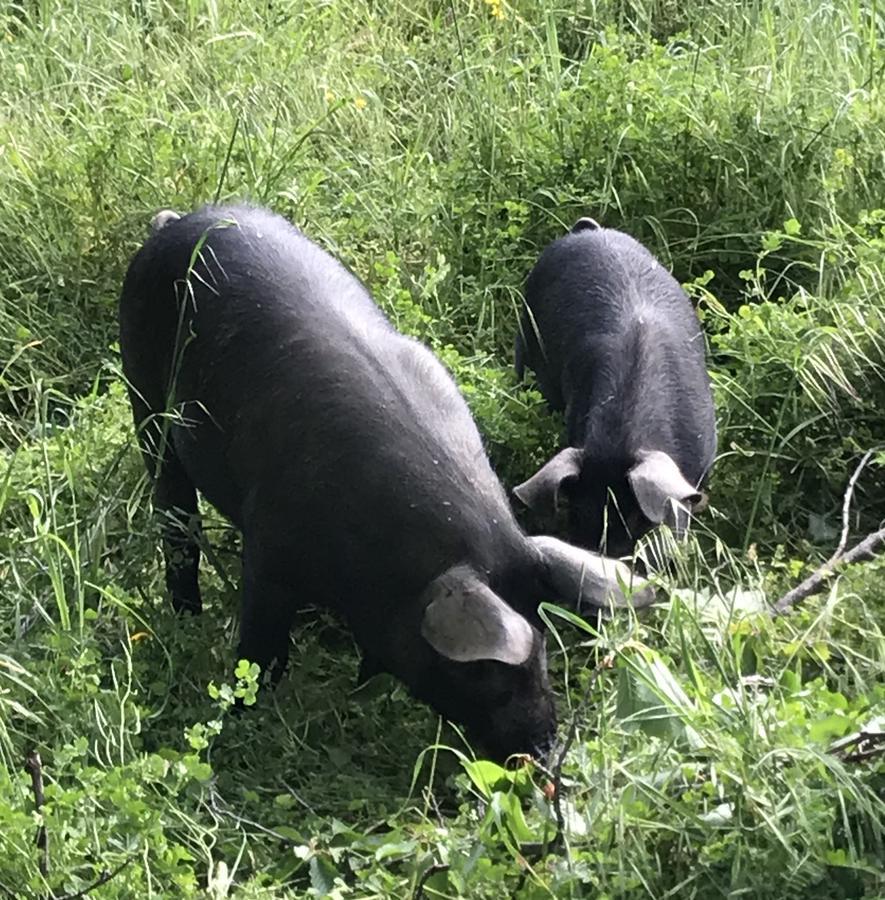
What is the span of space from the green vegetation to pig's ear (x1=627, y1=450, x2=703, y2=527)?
13cm

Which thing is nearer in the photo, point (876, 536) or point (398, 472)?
point (398, 472)

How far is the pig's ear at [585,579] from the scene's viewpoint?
3426mm

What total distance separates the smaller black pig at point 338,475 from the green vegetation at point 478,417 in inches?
5.8

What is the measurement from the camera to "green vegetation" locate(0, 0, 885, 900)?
112 inches

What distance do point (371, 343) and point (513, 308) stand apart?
1.82 meters

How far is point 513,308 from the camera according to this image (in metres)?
5.47

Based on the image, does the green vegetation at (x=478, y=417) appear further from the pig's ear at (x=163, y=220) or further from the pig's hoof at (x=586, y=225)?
the pig's ear at (x=163, y=220)

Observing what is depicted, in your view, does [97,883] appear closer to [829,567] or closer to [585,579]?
[585,579]

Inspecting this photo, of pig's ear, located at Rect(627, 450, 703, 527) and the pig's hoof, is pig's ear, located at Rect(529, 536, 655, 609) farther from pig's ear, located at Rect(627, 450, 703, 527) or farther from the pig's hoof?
the pig's hoof

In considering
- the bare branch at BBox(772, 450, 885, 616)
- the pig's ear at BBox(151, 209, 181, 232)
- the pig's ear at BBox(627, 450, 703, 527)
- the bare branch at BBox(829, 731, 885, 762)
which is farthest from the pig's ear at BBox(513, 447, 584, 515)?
the bare branch at BBox(829, 731, 885, 762)

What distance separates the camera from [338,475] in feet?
11.7

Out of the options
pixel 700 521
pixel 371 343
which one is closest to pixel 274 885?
pixel 371 343

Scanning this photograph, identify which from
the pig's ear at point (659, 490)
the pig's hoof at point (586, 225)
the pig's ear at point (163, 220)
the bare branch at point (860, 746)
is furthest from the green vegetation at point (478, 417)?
the pig's ear at point (163, 220)

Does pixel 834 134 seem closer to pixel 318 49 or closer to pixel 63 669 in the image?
pixel 318 49
